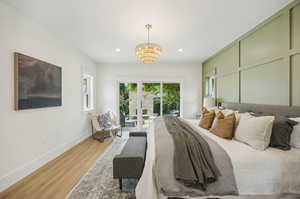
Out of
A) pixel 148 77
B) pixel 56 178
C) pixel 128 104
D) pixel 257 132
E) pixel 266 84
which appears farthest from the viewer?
pixel 128 104

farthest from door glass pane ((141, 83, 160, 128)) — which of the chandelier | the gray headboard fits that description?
the gray headboard

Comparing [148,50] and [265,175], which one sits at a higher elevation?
[148,50]

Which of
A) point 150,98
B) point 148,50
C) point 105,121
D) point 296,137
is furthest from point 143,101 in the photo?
point 296,137

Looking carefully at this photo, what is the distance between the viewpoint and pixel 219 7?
2293mm

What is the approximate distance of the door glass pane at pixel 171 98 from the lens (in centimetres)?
596

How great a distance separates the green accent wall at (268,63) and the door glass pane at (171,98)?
2.20 meters

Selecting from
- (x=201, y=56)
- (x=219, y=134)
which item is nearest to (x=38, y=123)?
(x=219, y=134)

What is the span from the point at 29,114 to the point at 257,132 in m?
3.50

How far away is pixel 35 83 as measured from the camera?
262 centimetres

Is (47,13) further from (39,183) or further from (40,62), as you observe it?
(39,183)

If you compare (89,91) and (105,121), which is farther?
(89,91)

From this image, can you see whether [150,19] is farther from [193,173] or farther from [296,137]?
[296,137]

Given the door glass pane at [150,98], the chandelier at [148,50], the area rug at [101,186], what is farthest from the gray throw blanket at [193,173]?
the door glass pane at [150,98]

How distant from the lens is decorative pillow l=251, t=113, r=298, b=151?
177 centimetres
